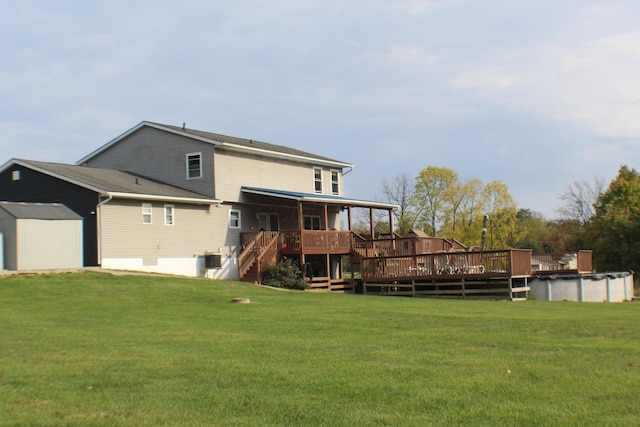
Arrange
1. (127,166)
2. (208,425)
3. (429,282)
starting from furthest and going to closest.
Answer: (127,166)
(429,282)
(208,425)

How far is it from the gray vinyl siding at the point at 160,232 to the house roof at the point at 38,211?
128 cm

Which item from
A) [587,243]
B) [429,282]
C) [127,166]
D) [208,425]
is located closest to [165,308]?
[208,425]

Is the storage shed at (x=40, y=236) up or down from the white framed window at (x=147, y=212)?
down

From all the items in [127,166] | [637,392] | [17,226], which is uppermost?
[127,166]

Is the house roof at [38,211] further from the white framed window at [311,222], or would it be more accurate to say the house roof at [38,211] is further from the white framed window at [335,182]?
the white framed window at [335,182]

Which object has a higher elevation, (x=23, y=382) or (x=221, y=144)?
(x=221, y=144)

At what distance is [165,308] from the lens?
1708 cm

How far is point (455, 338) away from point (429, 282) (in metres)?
16.2

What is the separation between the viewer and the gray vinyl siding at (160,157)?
3034cm

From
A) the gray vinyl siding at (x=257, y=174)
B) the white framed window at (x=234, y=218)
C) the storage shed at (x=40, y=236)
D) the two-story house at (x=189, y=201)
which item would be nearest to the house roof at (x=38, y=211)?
the storage shed at (x=40, y=236)

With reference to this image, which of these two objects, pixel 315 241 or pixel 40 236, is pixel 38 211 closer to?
pixel 40 236

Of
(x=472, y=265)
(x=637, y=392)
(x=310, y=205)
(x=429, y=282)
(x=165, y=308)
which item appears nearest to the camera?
(x=637, y=392)

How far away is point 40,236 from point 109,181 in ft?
16.1

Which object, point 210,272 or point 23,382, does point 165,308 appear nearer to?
point 23,382
